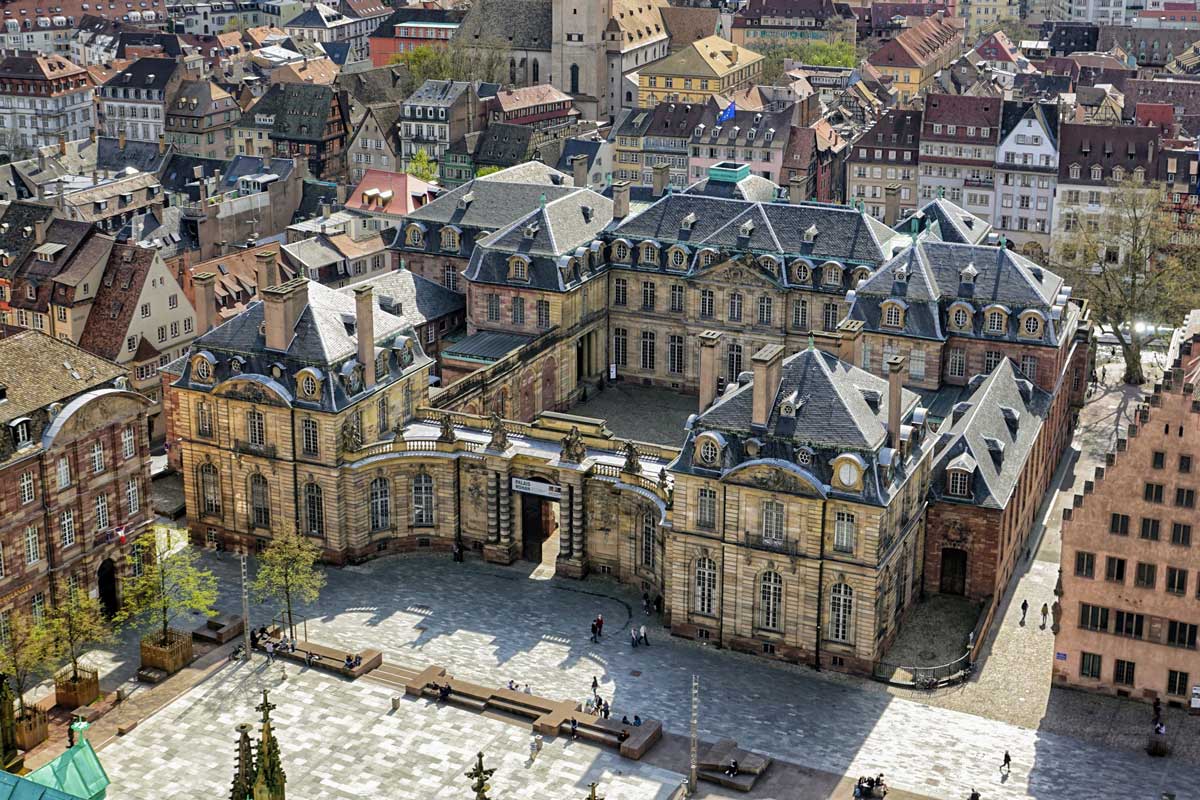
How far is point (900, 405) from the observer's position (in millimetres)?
105625

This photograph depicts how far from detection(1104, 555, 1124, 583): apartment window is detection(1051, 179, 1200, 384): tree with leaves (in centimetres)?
5885

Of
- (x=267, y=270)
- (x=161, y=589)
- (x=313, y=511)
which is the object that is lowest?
(x=161, y=589)

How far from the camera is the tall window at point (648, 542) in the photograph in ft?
380

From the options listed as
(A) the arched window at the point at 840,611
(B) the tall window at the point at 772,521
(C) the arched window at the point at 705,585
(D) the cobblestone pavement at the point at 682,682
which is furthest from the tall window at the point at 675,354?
(A) the arched window at the point at 840,611

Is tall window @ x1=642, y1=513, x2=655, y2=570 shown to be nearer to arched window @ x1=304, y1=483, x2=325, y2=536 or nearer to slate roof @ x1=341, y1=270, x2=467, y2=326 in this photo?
arched window @ x1=304, y1=483, x2=325, y2=536

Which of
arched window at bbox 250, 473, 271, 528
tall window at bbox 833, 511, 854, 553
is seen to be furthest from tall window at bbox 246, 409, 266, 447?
tall window at bbox 833, 511, 854, 553

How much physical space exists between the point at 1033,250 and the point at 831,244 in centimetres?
5708

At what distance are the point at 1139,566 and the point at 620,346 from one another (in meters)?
62.2

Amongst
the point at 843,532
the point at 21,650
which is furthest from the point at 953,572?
the point at 21,650

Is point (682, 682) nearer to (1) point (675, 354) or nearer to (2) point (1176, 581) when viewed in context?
(2) point (1176, 581)

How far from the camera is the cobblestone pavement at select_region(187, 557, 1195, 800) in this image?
314 feet

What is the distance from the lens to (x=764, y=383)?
104 meters

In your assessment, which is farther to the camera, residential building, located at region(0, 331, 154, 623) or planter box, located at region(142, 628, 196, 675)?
planter box, located at region(142, 628, 196, 675)

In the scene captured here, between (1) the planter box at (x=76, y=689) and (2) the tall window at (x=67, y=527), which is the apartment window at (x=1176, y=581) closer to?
(1) the planter box at (x=76, y=689)
